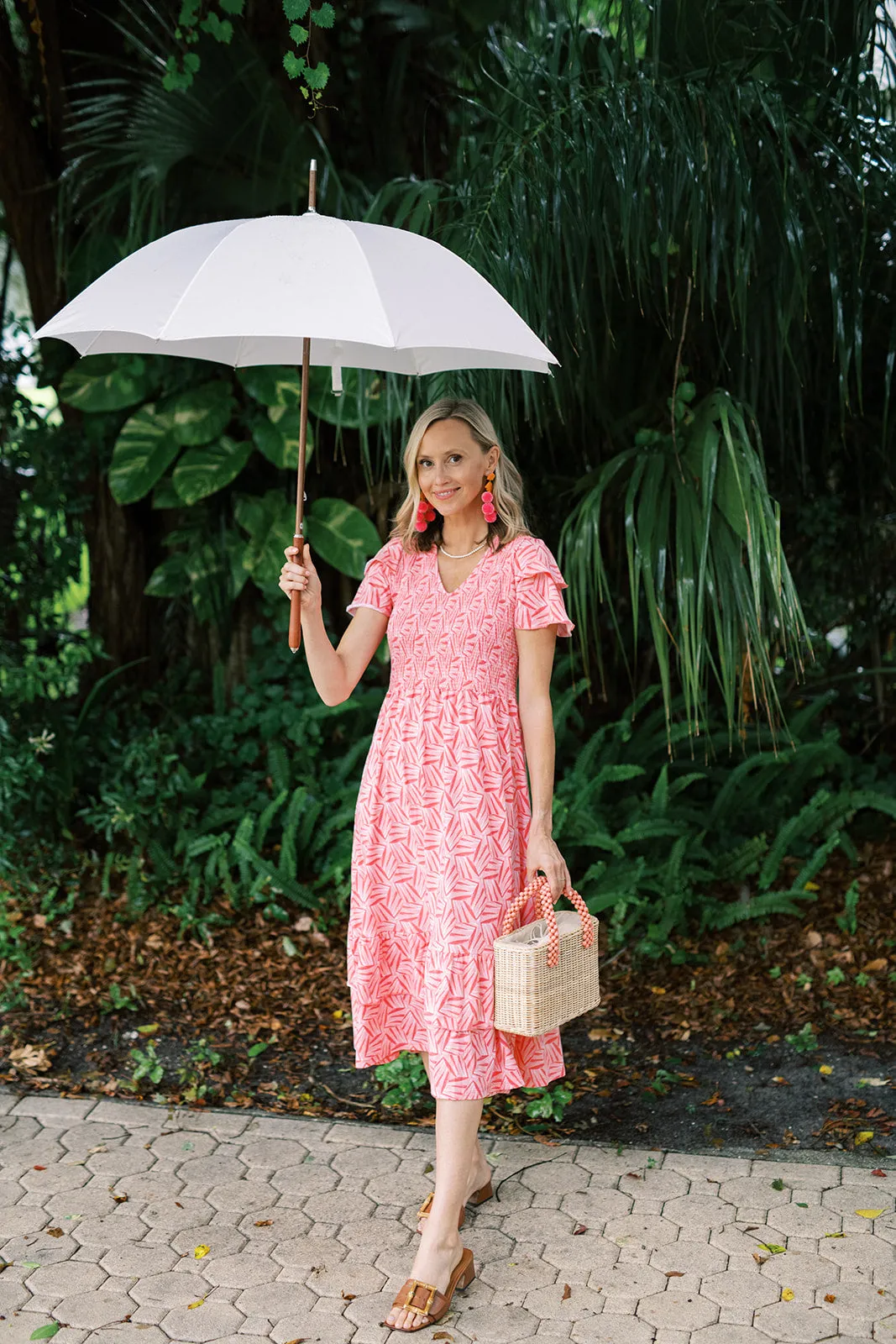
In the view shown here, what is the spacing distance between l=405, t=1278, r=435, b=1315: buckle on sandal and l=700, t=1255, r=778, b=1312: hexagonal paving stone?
23.0 inches

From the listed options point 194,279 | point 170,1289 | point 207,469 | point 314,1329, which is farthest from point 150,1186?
point 207,469

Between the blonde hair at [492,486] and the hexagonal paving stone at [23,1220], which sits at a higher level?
the blonde hair at [492,486]

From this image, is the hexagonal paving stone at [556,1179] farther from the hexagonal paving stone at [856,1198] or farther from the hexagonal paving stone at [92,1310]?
the hexagonal paving stone at [92,1310]

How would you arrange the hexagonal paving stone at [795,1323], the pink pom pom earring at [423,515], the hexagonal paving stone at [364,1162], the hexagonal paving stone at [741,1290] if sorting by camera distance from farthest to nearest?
the hexagonal paving stone at [364,1162], the pink pom pom earring at [423,515], the hexagonal paving stone at [741,1290], the hexagonal paving stone at [795,1323]

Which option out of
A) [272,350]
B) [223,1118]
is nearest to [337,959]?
[223,1118]

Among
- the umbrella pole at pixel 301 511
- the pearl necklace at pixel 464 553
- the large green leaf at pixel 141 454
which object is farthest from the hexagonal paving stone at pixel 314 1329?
the large green leaf at pixel 141 454

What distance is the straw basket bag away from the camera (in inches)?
102

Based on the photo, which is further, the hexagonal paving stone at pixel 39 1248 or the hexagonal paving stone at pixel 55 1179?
the hexagonal paving stone at pixel 55 1179

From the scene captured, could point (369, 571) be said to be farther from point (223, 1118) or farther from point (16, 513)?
point (16, 513)

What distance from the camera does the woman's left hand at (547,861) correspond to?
274 centimetres

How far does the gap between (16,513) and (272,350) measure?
280 cm

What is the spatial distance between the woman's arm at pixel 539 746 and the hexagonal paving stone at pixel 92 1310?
1.26 metres

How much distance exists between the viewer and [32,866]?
5.17 meters

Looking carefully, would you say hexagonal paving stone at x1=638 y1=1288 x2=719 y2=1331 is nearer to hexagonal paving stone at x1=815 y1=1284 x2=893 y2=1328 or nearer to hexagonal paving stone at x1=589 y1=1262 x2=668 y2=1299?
hexagonal paving stone at x1=589 y1=1262 x2=668 y2=1299
